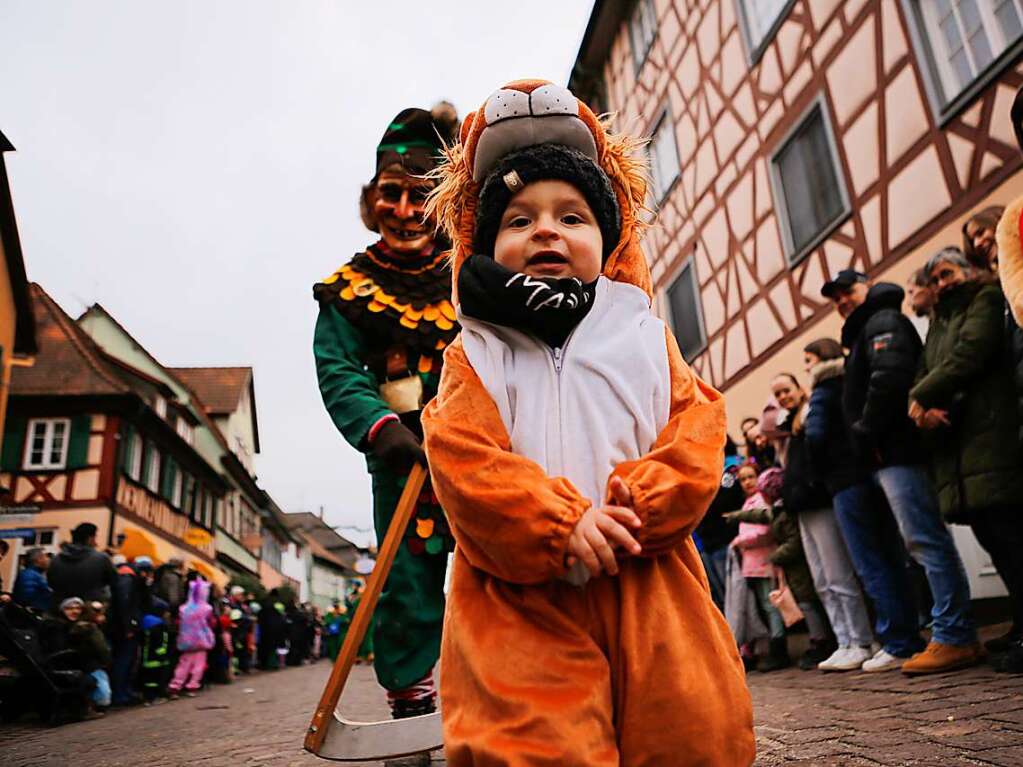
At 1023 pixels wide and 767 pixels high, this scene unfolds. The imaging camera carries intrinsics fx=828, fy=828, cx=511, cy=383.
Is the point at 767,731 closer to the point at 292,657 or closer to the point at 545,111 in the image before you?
the point at 545,111

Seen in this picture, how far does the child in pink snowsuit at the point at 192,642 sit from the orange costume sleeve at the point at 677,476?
35.9 feet

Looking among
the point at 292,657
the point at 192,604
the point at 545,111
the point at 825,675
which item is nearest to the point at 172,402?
the point at 292,657

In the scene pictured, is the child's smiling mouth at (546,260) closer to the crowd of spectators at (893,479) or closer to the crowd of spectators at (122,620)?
the crowd of spectators at (893,479)

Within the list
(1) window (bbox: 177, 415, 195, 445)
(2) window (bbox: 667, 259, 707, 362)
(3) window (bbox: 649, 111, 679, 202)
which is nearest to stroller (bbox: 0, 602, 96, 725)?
(2) window (bbox: 667, 259, 707, 362)

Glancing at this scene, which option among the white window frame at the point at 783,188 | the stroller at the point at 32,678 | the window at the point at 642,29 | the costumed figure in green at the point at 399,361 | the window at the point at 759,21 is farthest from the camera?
the window at the point at 642,29

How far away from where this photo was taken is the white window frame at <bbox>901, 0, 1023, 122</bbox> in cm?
664

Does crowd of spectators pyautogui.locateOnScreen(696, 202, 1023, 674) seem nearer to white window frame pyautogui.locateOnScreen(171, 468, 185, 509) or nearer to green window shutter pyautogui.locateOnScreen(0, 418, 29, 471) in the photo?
green window shutter pyautogui.locateOnScreen(0, 418, 29, 471)

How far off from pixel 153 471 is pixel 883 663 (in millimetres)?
21994

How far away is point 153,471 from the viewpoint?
75.3 ft

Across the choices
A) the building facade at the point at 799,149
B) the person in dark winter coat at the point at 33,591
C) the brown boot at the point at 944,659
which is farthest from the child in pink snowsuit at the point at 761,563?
the person in dark winter coat at the point at 33,591

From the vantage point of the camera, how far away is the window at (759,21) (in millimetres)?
10086

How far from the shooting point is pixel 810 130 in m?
9.59

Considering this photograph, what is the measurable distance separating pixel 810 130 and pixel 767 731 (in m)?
8.18

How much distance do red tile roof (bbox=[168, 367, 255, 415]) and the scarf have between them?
3686 centimetres
